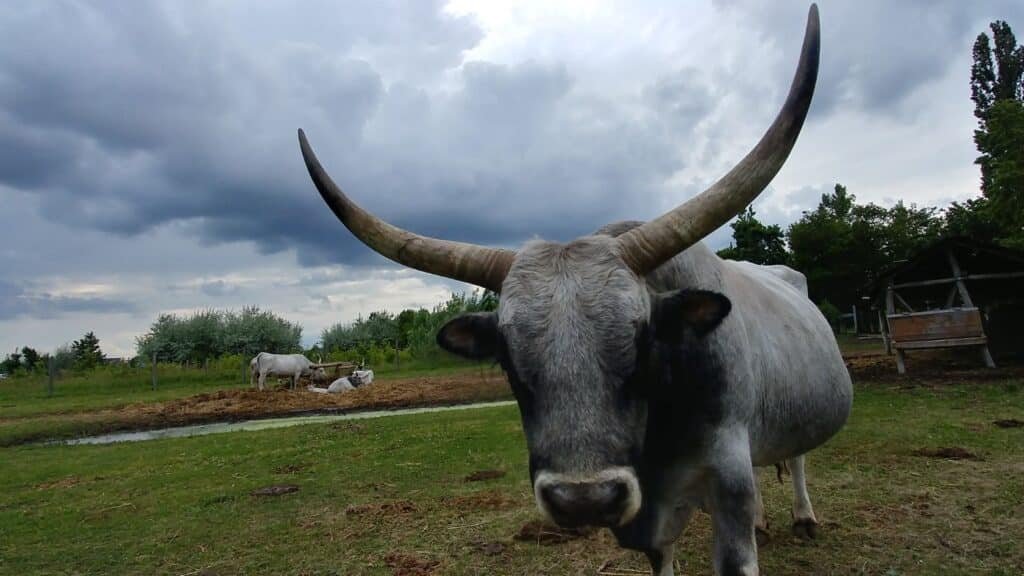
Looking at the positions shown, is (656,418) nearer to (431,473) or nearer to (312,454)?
(431,473)

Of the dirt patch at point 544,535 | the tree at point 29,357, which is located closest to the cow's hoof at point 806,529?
the dirt patch at point 544,535

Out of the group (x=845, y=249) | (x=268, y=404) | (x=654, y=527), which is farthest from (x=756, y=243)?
(x=654, y=527)

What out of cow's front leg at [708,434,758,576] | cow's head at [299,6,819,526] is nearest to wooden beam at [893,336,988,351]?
cow's front leg at [708,434,758,576]

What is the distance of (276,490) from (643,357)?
646cm

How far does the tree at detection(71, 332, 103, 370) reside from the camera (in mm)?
39397

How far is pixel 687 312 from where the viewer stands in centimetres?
255

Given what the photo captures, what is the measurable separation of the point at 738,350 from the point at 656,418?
0.56m

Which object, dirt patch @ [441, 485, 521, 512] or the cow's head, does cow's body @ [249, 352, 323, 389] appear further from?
the cow's head

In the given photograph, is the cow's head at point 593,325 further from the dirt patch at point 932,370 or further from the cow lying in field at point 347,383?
the cow lying in field at point 347,383

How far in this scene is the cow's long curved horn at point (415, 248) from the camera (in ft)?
9.36

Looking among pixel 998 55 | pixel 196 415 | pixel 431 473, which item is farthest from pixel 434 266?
pixel 998 55

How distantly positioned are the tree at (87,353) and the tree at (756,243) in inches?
1661

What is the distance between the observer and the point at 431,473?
311 inches

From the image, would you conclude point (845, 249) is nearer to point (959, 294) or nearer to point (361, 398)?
point (959, 294)
